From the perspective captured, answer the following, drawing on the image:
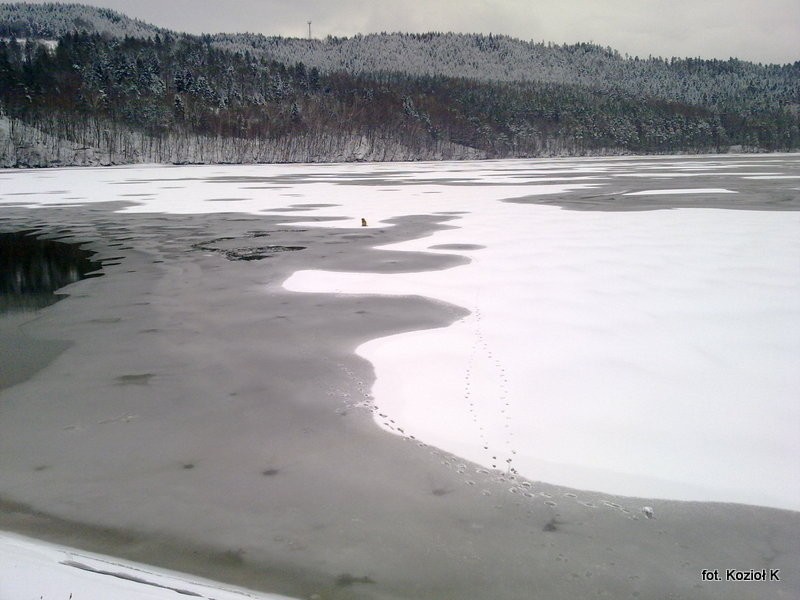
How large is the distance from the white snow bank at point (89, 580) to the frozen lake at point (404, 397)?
137mm

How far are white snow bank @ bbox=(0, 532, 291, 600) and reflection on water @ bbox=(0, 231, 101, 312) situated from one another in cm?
611

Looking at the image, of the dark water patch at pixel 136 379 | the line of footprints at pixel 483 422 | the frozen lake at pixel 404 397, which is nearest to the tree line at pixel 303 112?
the frozen lake at pixel 404 397

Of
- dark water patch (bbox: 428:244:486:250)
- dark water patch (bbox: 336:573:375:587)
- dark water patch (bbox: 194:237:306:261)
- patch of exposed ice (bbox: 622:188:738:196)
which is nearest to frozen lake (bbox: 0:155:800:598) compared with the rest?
dark water patch (bbox: 336:573:375:587)

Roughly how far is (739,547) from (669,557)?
1.30ft

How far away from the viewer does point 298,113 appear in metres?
115

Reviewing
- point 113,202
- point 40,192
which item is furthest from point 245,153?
point 113,202

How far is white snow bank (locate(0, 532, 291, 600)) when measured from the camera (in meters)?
2.99

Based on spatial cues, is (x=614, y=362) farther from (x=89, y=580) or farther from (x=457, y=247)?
(x=457, y=247)

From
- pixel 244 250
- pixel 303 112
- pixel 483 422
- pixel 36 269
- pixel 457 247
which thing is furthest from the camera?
pixel 303 112

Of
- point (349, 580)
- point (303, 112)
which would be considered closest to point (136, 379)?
point (349, 580)

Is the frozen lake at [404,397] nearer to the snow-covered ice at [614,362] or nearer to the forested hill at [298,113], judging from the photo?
the snow-covered ice at [614,362]

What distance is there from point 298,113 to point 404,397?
11583cm

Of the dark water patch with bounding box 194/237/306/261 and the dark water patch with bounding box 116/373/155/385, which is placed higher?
the dark water patch with bounding box 194/237/306/261

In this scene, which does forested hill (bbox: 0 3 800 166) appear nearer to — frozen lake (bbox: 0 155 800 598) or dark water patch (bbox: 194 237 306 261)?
dark water patch (bbox: 194 237 306 261)
